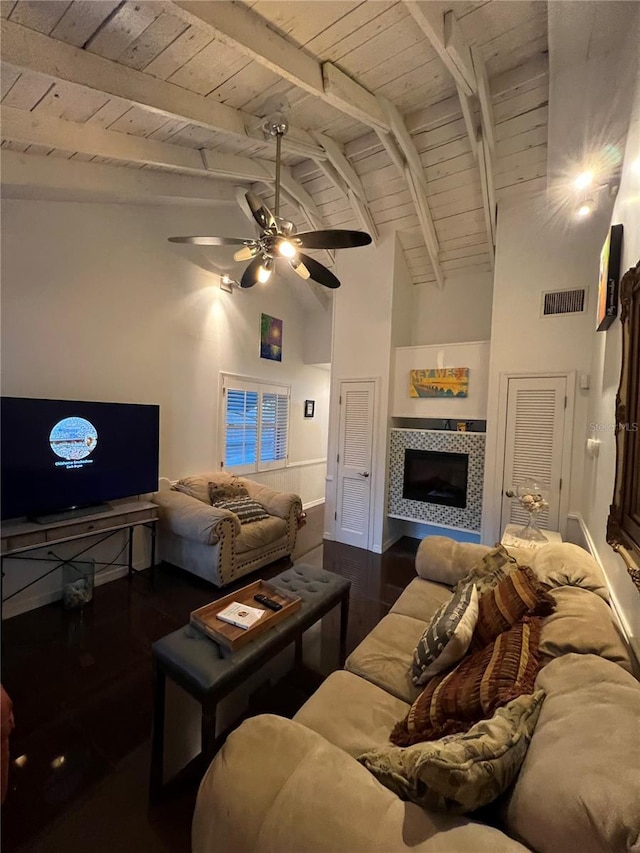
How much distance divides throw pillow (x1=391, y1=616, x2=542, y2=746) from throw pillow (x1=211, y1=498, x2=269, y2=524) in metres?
2.58

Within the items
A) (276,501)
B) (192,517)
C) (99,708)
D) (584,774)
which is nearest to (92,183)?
(192,517)

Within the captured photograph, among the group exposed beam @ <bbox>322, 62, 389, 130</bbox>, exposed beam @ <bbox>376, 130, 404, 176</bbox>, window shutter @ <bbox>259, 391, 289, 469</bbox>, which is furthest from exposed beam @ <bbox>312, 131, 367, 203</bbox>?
window shutter @ <bbox>259, 391, 289, 469</bbox>

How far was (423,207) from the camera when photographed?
141 inches

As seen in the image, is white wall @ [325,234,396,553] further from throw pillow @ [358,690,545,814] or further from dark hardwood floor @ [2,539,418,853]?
throw pillow @ [358,690,545,814]

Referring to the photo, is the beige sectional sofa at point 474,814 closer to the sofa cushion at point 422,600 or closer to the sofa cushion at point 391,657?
the sofa cushion at point 391,657

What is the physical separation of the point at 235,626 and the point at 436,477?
292 cm

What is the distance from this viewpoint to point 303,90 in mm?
2482

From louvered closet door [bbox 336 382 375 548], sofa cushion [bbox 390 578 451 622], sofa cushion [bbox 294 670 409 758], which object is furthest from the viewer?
louvered closet door [bbox 336 382 375 548]

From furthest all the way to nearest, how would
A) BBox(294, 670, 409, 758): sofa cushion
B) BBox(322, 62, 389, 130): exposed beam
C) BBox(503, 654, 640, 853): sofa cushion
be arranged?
BBox(322, 62, 389, 130): exposed beam → BBox(294, 670, 409, 758): sofa cushion → BBox(503, 654, 640, 853): sofa cushion

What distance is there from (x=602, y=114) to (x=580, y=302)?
142 cm

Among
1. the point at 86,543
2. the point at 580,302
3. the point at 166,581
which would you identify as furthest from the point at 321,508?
the point at 580,302

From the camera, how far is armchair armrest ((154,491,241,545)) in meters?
3.16

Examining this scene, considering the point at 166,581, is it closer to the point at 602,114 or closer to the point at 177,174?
the point at 177,174

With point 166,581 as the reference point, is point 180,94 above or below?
above
